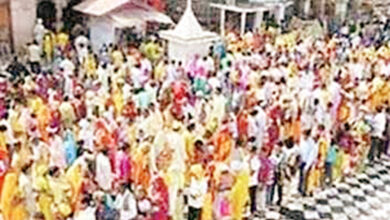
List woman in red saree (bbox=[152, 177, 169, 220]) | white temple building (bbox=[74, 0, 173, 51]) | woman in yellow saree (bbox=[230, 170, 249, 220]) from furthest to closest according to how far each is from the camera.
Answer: white temple building (bbox=[74, 0, 173, 51]) < woman in yellow saree (bbox=[230, 170, 249, 220]) < woman in red saree (bbox=[152, 177, 169, 220])

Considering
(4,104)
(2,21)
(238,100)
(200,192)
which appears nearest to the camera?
(200,192)

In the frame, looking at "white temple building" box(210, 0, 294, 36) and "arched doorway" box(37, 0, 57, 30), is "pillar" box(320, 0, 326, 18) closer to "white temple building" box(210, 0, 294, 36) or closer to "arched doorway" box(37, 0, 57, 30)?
"white temple building" box(210, 0, 294, 36)

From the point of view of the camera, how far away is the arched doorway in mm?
16469

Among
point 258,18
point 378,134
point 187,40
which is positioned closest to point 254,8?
point 258,18

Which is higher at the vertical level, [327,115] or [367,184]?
[327,115]

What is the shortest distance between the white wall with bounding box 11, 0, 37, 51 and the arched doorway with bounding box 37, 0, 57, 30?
57cm

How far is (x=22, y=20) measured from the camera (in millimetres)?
15633

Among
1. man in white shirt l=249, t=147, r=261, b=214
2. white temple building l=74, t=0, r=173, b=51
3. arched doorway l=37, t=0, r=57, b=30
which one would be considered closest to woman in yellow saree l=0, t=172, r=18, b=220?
man in white shirt l=249, t=147, r=261, b=214

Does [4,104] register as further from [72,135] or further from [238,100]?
[238,100]

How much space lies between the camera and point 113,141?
9.02 m

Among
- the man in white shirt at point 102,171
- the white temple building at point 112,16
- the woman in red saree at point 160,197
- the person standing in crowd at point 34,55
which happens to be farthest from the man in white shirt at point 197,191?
the white temple building at point 112,16

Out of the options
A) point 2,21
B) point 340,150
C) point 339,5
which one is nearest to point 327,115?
point 340,150

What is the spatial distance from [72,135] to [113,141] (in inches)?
20.6

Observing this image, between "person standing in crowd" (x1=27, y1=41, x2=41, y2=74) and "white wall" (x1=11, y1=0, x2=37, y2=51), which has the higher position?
"white wall" (x1=11, y1=0, x2=37, y2=51)
